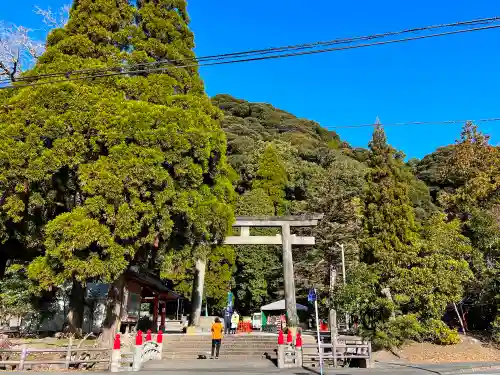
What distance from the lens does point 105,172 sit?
36.0 feet

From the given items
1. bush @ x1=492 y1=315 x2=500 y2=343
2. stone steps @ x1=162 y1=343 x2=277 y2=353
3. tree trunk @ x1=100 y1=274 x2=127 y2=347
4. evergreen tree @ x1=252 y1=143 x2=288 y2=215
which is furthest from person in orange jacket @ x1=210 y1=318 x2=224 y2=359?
evergreen tree @ x1=252 y1=143 x2=288 y2=215

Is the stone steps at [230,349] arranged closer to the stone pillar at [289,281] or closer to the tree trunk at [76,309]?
the stone pillar at [289,281]

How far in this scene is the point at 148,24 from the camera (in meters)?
15.0

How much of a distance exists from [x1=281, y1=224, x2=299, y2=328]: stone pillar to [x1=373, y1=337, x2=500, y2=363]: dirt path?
11.2 ft

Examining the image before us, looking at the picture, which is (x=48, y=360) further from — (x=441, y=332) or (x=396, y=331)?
(x=441, y=332)

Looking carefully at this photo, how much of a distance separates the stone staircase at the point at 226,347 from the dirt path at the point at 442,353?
3929mm

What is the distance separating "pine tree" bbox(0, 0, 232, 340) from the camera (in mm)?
10773

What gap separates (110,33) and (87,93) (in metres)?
3.86

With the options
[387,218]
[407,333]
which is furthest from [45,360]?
[387,218]

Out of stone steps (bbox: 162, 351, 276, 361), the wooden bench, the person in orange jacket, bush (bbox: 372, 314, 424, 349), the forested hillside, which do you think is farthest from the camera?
the forested hillside

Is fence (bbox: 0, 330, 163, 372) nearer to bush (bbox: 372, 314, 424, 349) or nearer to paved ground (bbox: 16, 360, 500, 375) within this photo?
paved ground (bbox: 16, 360, 500, 375)

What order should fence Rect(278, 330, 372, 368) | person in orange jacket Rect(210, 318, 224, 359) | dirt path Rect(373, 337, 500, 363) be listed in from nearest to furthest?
fence Rect(278, 330, 372, 368) < person in orange jacket Rect(210, 318, 224, 359) < dirt path Rect(373, 337, 500, 363)

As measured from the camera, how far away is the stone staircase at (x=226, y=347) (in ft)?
45.4

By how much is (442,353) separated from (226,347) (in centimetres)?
773
